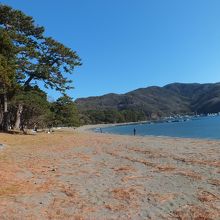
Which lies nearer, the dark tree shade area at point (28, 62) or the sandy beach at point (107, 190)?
the sandy beach at point (107, 190)

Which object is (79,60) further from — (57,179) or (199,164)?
(57,179)

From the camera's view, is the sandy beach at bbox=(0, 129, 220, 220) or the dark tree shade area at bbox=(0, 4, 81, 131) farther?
the dark tree shade area at bbox=(0, 4, 81, 131)

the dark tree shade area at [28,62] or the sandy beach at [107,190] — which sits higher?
the dark tree shade area at [28,62]

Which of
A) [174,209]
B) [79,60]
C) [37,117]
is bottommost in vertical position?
[174,209]

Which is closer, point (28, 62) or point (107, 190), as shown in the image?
point (107, 190)

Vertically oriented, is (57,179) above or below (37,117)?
below

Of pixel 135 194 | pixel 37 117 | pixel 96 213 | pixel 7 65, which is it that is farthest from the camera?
pixel 37 117

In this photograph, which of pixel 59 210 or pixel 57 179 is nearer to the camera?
pixel 59 210

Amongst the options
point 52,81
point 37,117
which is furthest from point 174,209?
point 37,117

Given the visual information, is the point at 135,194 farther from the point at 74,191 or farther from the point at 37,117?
the point at 37,117

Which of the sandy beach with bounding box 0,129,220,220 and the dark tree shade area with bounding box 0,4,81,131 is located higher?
the dark tree shade area with bounding box 0,4,81,131

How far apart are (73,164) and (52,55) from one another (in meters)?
30.2

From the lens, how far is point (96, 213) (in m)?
8.23

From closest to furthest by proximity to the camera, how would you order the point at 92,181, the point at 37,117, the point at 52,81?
1. the point at 92,181
2. the point at 52,81
3. the point at 37,117
